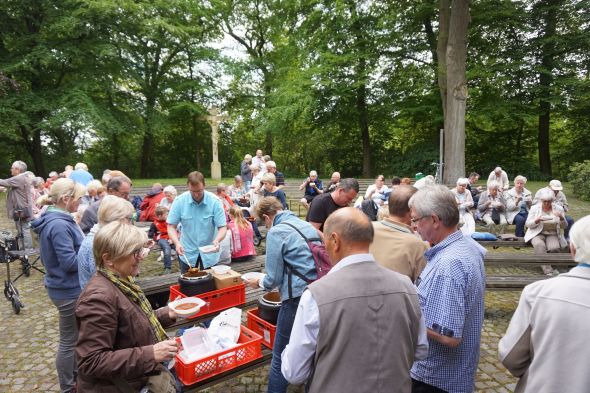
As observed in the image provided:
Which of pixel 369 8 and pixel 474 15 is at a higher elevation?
pixel 369 8

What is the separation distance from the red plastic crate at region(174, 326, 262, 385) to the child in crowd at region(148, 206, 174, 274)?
4.05m

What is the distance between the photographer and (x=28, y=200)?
23.5ft

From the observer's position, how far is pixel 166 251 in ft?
21.8

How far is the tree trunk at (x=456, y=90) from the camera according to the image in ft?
43.0

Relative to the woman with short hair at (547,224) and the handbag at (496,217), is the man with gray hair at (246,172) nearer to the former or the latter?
the handbag at (496,217)

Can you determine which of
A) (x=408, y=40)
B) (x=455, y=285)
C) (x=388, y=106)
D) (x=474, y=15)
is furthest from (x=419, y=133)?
(x=455, y=285)

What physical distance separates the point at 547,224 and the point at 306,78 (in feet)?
47.4

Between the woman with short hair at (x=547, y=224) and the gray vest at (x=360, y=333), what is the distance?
19.9 feet

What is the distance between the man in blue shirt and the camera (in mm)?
4086

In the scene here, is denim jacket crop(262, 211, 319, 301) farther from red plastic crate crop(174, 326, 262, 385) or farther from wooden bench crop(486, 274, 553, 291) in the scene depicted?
wooden bench crop(486, 274, 553, 291)

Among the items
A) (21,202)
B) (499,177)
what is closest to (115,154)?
(21,202)

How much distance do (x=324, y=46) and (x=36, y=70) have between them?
14389 mm

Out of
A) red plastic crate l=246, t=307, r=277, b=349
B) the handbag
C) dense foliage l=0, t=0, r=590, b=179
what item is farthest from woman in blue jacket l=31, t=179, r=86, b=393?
dense foliage l=0, t=0, r=590, b=179

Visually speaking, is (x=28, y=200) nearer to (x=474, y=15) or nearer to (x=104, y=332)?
(x=104, y=332)
